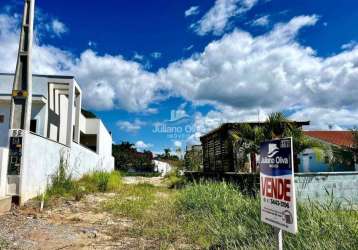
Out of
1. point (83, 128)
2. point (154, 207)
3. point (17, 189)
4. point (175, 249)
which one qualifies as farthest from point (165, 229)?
point (83, 128)

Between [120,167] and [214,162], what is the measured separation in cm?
3594

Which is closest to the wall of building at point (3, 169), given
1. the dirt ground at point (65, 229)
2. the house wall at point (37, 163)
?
the house wall at point (37, 163)

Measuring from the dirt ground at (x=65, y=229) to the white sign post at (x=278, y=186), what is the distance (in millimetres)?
2461

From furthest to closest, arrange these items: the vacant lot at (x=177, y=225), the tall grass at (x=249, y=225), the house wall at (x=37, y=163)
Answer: the house wall at (x=37, y=163) → the vacant lot at (x=177, y=225) → the tall grass at (x=249, y=225)

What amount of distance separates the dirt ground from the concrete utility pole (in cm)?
230

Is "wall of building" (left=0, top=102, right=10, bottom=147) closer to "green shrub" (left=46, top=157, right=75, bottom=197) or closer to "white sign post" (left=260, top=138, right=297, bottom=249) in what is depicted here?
"green shrub" (left=46, top=157, right=75, bottom=197)

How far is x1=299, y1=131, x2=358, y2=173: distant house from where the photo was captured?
13.3 metres

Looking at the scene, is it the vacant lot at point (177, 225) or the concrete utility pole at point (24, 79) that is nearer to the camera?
the vacant lot at point (177, 225)

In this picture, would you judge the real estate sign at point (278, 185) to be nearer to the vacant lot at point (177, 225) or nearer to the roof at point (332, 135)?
the vacant lot at point (177, 225)

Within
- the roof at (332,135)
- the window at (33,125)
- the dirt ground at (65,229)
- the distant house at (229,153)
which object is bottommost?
the dirt ground at (65,229)

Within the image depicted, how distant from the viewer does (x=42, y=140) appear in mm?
10273

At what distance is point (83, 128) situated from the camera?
2492 cm

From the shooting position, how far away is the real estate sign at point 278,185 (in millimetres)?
2756

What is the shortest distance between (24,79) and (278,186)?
29.1 ft
